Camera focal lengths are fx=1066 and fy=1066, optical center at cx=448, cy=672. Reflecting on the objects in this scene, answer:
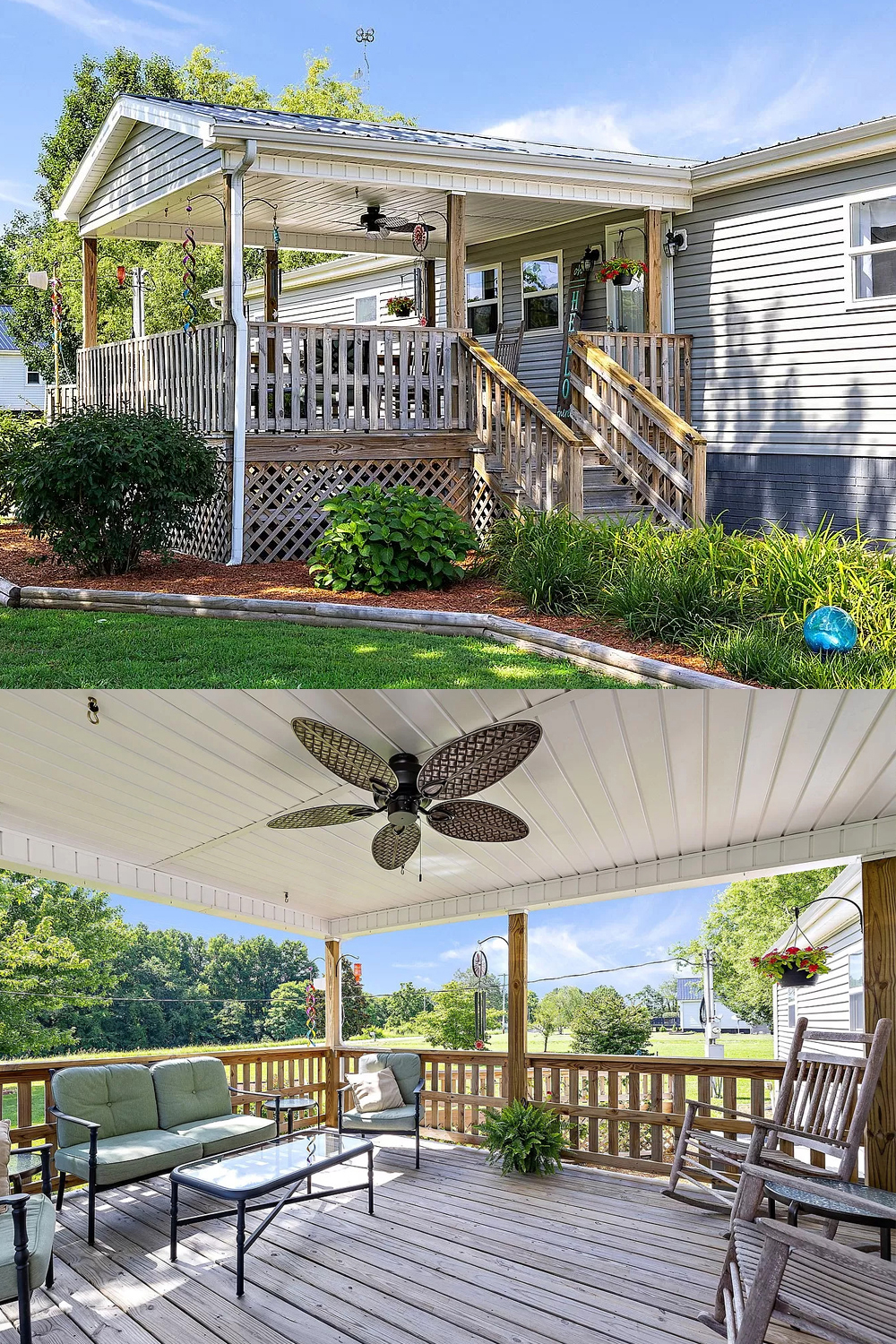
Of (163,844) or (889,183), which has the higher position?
(889,183)

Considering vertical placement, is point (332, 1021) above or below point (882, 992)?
below

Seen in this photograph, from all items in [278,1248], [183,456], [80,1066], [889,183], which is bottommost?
[278,1248]

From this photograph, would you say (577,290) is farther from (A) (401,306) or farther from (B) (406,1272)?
(B) (406,1272)

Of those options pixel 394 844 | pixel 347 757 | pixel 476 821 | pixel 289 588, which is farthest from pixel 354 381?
pixel 347 757

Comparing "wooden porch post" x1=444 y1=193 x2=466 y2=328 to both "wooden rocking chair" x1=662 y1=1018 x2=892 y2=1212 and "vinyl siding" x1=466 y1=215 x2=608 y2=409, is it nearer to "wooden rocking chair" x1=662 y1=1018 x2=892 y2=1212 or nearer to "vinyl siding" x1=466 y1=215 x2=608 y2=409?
"vinyl siding" x1=466 y1=215 x2=608 y2=409

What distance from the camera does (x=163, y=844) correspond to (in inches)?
256

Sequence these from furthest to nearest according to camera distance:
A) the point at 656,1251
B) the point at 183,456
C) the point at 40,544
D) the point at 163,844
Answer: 1. the point at 40,544
2. the point at 183,456
3. the point at 163,844
4. the point at 656,1251

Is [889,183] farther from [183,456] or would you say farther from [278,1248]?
[278,1248]

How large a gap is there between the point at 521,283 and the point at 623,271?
1925 mm

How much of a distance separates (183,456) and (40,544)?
1.49 metres

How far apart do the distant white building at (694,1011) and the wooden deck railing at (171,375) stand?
1893 cm

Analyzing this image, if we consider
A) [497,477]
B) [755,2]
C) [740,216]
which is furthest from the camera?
[755,2]

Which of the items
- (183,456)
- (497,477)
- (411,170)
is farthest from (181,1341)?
(411,170)

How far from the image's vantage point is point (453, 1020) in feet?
47.8
